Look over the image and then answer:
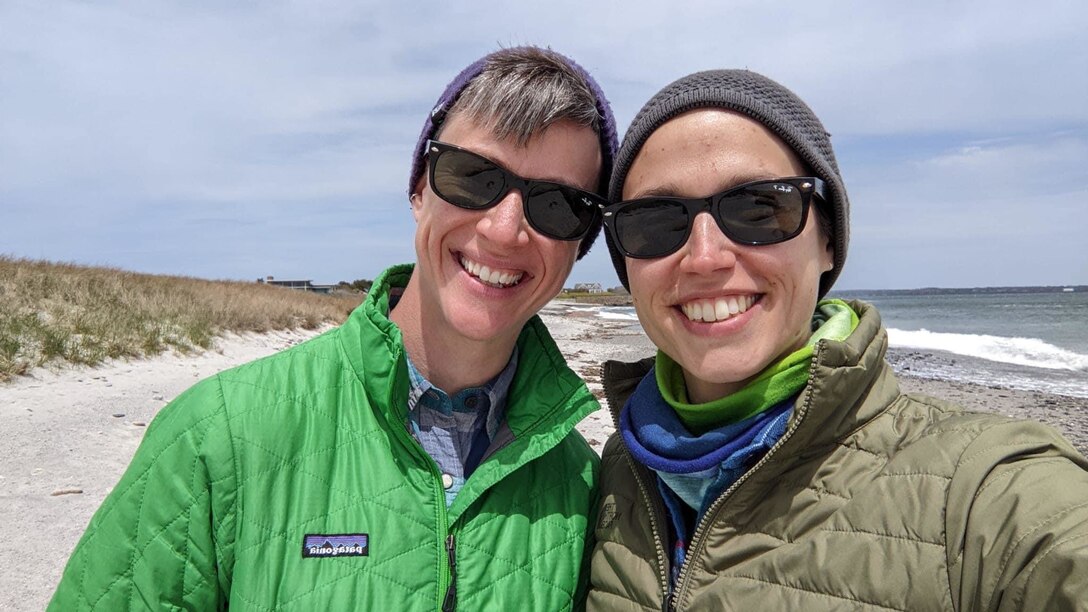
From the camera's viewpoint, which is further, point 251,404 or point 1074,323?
point 1074,323

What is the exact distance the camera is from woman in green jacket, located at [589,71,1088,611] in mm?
1451

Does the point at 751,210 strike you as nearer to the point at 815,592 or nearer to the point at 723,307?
the point at 723,307

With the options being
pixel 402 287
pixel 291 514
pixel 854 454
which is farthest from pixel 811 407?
pixel 402 287

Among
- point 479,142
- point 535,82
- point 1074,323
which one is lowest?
point 1074,323

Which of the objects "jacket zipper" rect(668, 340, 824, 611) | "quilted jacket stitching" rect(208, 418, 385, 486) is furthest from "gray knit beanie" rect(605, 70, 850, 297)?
"quilted jacket stitching" rect(208, 418, 385, 486)

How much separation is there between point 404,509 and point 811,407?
3.75 ft

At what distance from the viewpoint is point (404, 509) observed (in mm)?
1915

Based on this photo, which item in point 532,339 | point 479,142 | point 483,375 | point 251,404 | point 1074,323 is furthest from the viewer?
point 1074,323

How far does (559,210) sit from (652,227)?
0.36 m

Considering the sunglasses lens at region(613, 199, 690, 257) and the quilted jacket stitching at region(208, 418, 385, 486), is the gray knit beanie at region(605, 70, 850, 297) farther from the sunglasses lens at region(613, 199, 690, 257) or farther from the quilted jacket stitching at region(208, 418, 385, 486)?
the quilted jacket stitching at region(208, 418, 385, 486)

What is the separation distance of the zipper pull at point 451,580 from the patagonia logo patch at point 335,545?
23 cm

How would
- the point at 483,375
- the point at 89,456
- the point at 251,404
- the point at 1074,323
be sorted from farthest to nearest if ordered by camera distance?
the point at 1074,323
the point at 89,456
the point at 483,375
the point at 251,404

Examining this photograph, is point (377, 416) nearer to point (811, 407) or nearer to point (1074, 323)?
point (811, 407)

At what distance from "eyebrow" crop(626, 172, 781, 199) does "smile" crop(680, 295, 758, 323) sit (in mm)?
317
